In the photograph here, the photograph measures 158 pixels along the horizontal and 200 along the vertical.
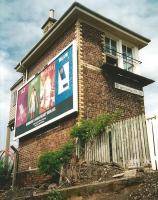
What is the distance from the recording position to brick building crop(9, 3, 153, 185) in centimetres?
1403

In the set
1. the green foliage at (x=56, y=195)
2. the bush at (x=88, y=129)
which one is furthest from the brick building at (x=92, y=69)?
the green foliage at (x=56, y=195)

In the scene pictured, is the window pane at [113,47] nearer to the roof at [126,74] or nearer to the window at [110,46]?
the window at [110,46]

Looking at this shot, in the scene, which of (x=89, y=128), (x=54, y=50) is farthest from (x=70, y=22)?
(x=89, y=128)

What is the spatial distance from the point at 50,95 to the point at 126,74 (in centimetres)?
395

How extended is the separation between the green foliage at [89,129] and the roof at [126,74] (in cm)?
361

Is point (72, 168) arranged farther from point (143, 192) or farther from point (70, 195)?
point (143, 192)

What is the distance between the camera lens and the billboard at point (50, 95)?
13.9m

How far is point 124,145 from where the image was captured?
10.5 meters

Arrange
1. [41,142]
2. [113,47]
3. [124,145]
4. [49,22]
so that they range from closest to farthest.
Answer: [124,145] → [41,142] → [113,47] → [49,22]

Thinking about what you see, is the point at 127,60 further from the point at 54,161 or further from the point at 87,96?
the point at 54,161

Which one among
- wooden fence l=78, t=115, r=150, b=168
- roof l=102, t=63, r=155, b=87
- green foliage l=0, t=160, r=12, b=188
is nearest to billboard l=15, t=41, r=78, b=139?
green foliage l=0, t=160, r=12, b=188

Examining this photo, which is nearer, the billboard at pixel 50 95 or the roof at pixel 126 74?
the billboard at pixel 50 95

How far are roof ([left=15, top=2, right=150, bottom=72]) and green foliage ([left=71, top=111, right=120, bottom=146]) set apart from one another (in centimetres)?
550

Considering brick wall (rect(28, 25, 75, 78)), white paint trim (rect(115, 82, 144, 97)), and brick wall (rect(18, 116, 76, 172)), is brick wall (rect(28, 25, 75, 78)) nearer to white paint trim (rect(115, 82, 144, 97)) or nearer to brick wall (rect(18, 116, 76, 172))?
white paint trim (rect(115, 82, 144, 97))
